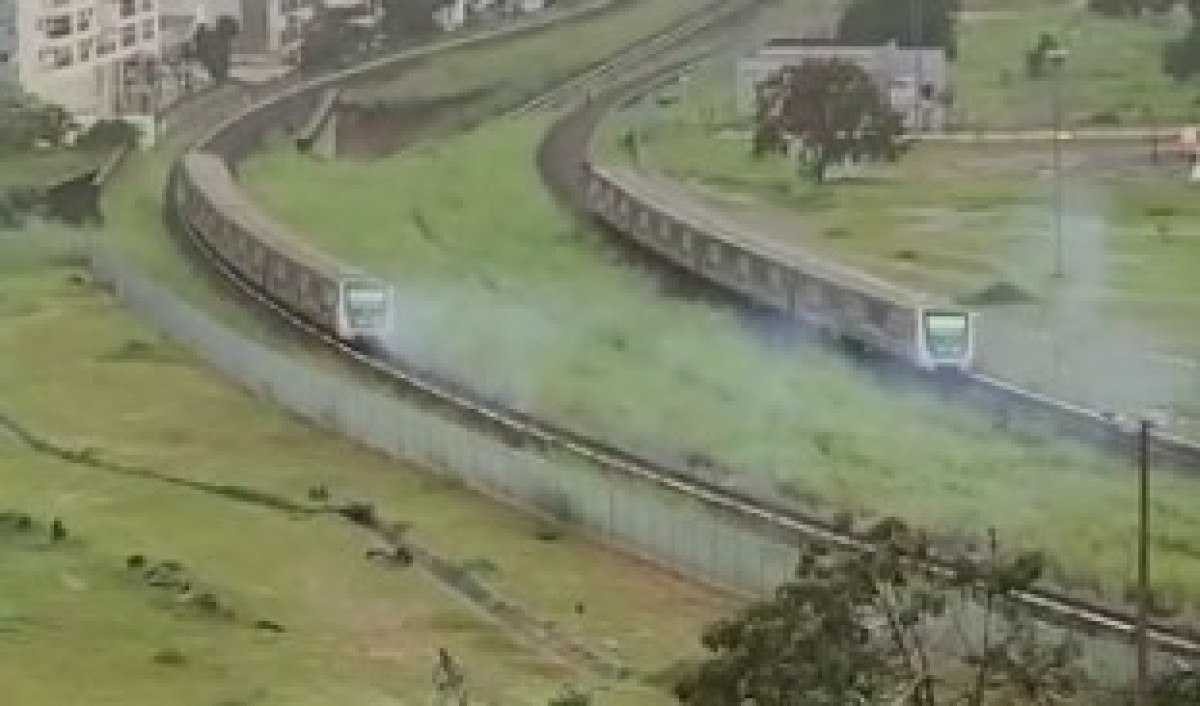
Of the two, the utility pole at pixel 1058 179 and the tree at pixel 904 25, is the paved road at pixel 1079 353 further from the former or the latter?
the tree at pixel 904 25

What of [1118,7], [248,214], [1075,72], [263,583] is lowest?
[248,214]

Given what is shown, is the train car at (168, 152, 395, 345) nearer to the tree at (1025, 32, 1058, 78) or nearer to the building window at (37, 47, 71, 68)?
the building window at (37, 47, 71, 68)

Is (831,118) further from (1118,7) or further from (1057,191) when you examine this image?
(1118,7)

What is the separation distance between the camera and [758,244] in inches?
2514

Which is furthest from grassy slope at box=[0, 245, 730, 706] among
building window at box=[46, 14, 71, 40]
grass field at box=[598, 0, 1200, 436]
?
building window at box=[46, 14, 71, 40]

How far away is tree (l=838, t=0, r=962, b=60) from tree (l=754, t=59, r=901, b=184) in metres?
19.0

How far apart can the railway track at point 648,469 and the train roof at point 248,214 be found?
128 centimetres

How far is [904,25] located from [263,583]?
67.4m

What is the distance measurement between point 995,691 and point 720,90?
238 feet

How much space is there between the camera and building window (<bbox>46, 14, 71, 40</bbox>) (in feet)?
324

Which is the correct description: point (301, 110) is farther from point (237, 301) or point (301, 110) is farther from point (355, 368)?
point (355, 368)

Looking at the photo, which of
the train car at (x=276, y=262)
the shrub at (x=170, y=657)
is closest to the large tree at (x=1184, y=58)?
the train car at (x=276, y=262)

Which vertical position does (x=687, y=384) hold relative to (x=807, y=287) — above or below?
below

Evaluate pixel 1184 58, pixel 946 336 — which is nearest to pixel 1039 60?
pixel 1184 58
